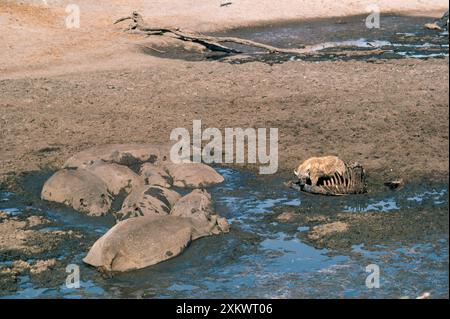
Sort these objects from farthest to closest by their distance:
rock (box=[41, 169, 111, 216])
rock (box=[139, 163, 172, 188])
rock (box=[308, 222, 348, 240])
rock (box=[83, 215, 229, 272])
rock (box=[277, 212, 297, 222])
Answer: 1. rock (box=[139, 163, 172, 188])
2. rock (box=[41, 169, 111, 216])
3. rock (box=[277, 212, 297, 222])
4. rock (box=[308, 222, 348, 240])
5. rock (box=[83, 215, 229, 272])

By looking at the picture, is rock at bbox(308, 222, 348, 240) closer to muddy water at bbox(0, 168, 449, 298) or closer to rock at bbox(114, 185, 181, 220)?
muddy water at bbox(0, 168, 449, 298)

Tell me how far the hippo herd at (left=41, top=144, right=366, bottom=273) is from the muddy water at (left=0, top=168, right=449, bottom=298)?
0.14 m

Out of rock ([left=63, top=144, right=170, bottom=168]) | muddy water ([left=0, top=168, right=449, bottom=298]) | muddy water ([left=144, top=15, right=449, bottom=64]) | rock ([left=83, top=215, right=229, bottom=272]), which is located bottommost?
muddy water ([left=0, top=168, right=449, bottom=298])

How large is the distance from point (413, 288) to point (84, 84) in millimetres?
9330

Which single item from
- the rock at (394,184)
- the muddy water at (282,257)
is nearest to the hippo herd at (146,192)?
the muddy water at (282,257)

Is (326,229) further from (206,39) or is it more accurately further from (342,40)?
(342,40)

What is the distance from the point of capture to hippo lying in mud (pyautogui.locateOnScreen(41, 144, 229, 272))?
8.26 metres

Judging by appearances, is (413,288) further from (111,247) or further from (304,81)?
(304,81)

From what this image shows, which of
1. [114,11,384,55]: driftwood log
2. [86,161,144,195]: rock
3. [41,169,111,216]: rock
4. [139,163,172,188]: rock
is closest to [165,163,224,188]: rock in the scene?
[139,163,172,188]: rock

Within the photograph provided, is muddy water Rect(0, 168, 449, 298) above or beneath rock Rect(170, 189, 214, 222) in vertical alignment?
beneath
